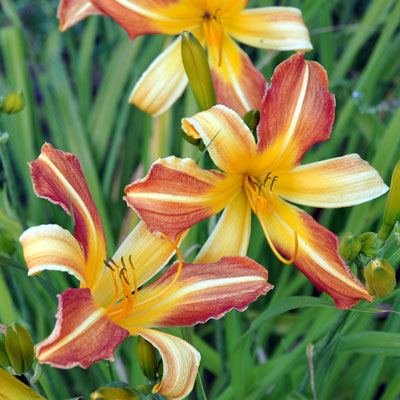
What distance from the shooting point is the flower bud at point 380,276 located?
632mm

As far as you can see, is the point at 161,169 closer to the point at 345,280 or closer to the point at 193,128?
the point at 193,128

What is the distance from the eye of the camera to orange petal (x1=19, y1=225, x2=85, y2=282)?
1.98 ft

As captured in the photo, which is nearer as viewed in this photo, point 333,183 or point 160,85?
point 333,183

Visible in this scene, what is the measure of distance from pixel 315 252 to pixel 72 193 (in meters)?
0.33

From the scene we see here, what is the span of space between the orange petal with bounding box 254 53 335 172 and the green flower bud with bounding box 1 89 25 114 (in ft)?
1.31

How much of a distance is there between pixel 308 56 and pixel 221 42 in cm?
61

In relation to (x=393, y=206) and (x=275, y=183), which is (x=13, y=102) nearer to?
(x=275, y=183)

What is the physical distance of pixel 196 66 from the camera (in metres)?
0.77

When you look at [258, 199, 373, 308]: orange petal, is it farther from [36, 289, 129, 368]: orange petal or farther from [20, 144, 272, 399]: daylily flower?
[36, 289, 129, 368]: orange petal

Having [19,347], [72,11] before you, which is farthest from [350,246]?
[72,11]

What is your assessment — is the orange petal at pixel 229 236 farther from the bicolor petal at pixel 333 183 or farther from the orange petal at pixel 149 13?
the orange petal at pixel 149 13

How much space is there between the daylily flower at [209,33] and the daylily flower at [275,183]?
0.63 ft

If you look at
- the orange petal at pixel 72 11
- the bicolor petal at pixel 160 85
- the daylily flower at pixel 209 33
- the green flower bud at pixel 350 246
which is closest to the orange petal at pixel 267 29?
the daylily flower at pixel 209 33

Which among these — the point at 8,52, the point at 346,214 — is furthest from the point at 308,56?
the point at 8,52
